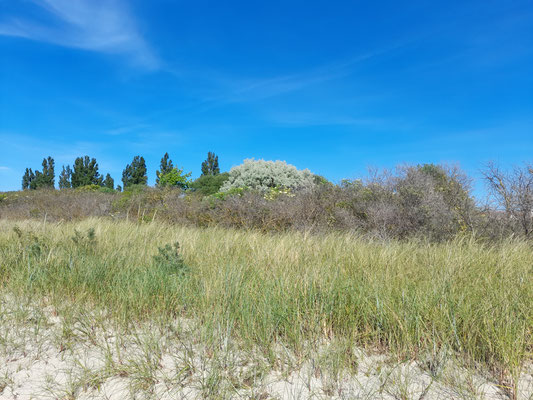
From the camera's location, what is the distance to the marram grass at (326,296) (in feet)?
8.02

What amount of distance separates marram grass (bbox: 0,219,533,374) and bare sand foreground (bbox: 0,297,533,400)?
143 mm

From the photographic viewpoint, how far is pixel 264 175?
63.9 feet

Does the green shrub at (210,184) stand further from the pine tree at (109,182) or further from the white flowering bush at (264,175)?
the pine tree at (109,182)

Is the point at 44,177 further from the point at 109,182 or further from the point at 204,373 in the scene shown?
the point at 204,373

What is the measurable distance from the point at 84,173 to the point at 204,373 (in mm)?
42387

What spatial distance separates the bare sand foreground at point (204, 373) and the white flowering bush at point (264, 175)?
16537mm

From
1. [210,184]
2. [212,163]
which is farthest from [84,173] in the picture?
[210,184]

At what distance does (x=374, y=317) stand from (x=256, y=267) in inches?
61.8

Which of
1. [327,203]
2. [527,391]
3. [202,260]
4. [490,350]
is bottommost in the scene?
[527,391]

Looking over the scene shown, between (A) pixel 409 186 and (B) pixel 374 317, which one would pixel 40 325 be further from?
(A) pixel 409 186

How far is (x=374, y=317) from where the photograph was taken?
2684mm

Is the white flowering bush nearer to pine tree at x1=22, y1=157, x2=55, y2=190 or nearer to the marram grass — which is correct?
the marram grass

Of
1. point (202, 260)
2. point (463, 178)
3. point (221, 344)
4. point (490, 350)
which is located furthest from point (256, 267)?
point (463, 178)

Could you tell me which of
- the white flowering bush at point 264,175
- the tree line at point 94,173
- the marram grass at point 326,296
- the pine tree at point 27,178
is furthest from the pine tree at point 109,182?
the marram grass at point 326,296
